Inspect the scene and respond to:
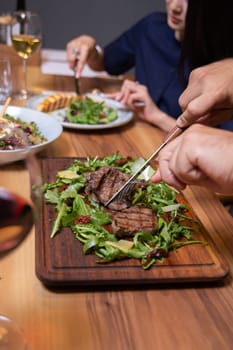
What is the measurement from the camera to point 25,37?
1884 millimetres

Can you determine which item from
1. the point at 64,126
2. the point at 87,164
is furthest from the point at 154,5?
the point at 87,164

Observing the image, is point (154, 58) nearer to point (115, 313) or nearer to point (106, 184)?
point (106, 184)

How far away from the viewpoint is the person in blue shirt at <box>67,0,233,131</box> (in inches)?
69.9

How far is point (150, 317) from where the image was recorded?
0.81 m

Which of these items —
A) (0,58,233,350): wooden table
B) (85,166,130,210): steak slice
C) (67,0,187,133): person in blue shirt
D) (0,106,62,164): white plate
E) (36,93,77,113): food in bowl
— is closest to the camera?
(0,58,233,350): wooden table

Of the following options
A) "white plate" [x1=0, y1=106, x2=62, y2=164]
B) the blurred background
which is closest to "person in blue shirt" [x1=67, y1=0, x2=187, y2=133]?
"white plate" [x1=0, y1=106, x2=62, y2=164]

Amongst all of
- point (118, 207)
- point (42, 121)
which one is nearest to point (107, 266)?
point (118, 207)

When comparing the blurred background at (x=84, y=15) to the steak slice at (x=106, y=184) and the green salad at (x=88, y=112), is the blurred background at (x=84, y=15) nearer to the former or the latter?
the green salad at (x=88, y=112)

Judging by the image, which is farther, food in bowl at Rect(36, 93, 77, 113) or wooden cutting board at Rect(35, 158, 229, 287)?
food in bowl at Rect(36, 93, 77, 113)

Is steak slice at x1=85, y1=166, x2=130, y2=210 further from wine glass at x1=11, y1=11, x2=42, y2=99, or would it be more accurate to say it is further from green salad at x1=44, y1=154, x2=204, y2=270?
wine glass at x1=11, y1=11, x2=42, y2=99

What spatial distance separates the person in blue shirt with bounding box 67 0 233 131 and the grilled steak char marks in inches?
24.5

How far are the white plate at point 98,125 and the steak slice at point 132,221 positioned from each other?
1.87 feet

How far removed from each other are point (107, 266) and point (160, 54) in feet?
4.74

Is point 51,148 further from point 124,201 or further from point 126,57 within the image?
point 126,57
